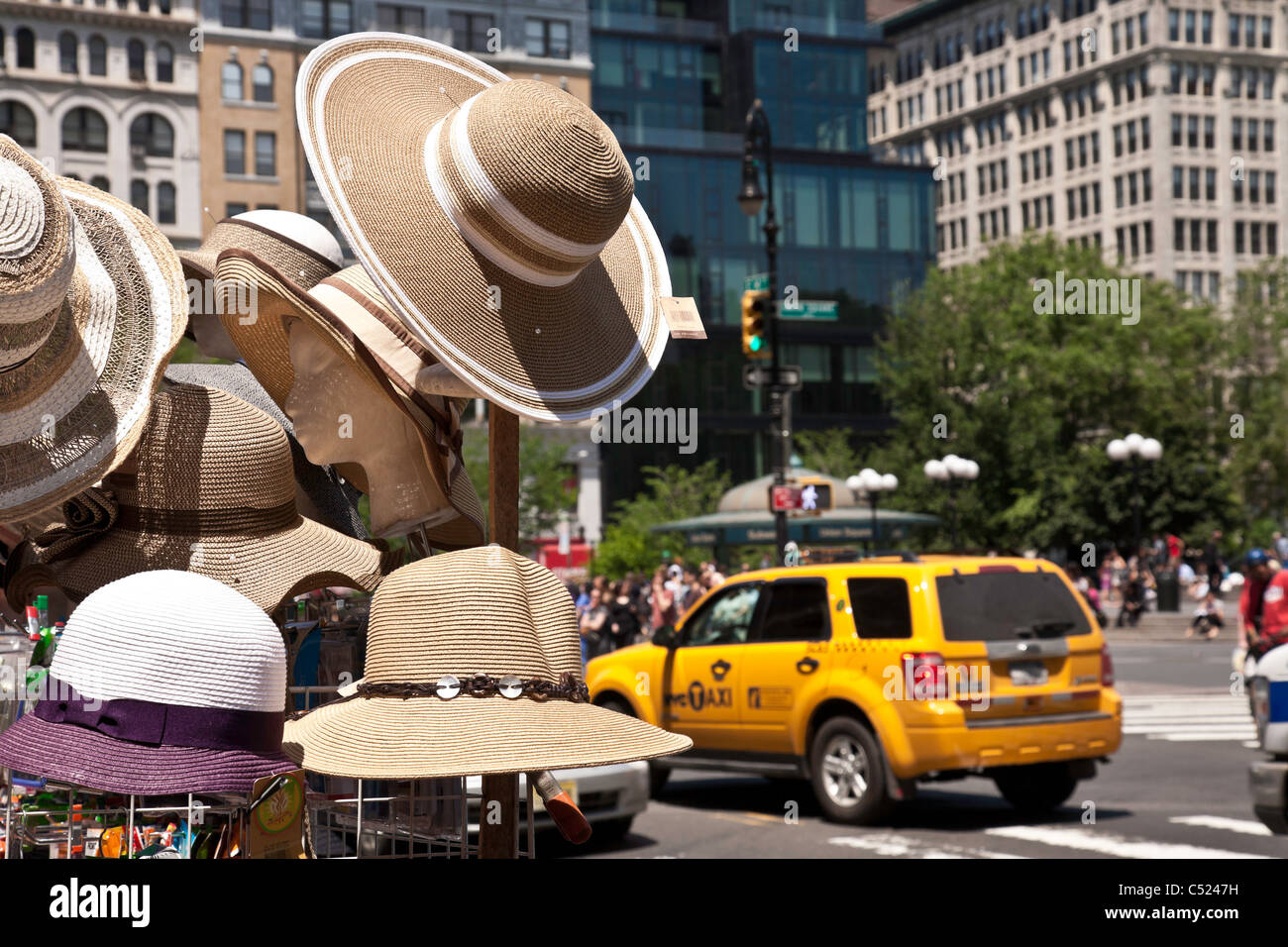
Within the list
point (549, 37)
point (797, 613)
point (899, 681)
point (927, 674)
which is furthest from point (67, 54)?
point (927, 674)

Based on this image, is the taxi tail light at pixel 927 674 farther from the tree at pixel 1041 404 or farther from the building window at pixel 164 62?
the building window at pixel 164 62

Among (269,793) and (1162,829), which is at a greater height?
(269,793)

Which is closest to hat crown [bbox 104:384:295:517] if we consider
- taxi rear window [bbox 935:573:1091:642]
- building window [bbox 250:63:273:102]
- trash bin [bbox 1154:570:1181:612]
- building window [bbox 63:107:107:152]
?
taxi rear window [bbox 935:573:1091:642]

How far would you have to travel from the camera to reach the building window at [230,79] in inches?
2442

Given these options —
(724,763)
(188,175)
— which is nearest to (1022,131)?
(188,175)

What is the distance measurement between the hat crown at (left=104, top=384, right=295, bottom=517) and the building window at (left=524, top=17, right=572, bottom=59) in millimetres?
64974

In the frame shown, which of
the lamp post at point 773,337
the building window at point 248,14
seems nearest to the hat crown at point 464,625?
the lamp post at point 773,337

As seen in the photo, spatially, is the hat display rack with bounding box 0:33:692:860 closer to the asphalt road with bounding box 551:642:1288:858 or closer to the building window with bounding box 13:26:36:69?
the asphalt road with bounding box 551:642:1288:858

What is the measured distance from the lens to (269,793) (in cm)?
265

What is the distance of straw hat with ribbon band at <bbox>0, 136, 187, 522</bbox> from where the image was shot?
2.86m

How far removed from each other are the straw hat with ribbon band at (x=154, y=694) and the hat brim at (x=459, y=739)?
0.18 meters

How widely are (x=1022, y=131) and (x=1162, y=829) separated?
107 m

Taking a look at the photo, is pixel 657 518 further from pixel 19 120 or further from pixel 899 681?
pixel 899 681
